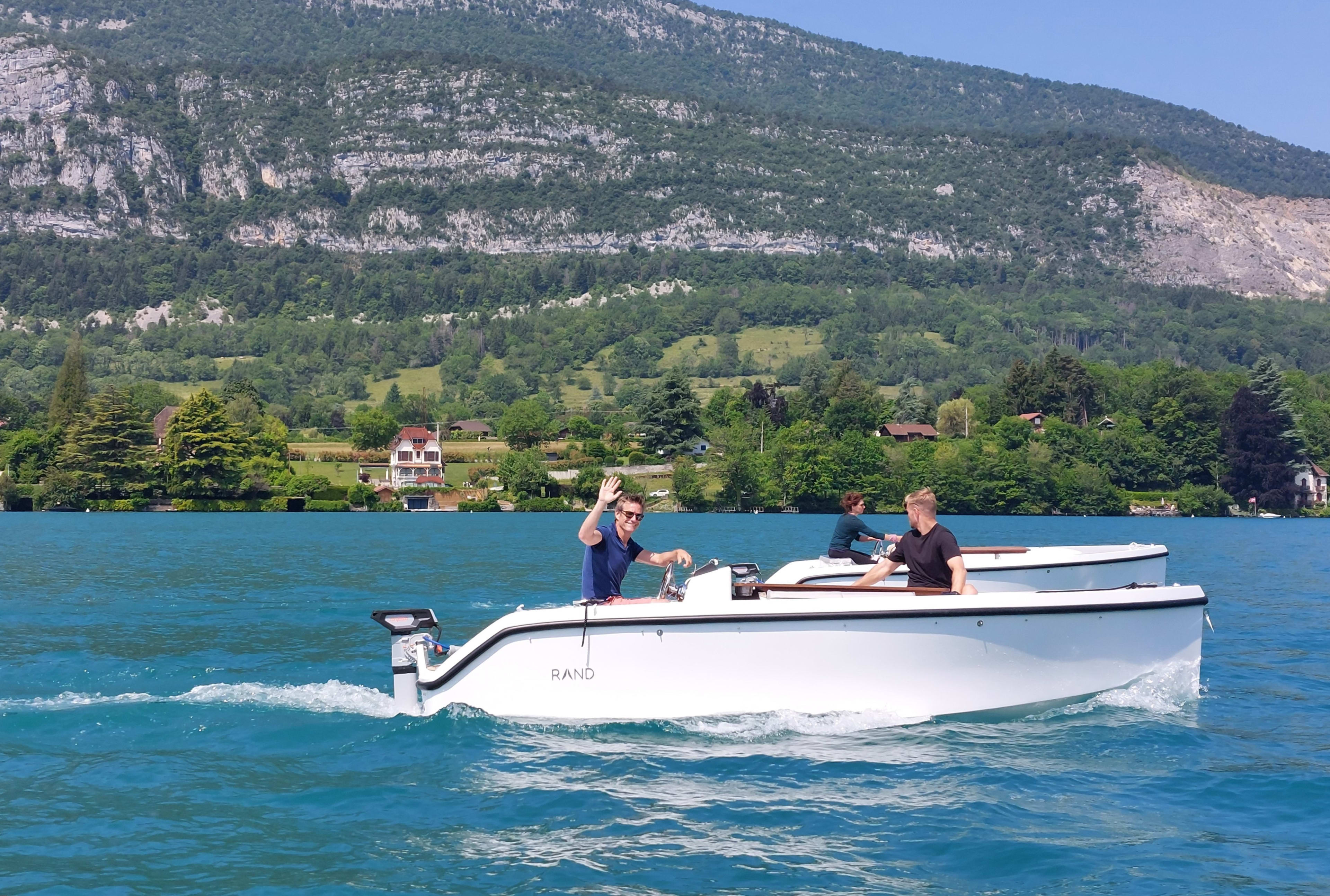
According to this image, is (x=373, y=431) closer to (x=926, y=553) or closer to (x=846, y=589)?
(x=926, y=553)

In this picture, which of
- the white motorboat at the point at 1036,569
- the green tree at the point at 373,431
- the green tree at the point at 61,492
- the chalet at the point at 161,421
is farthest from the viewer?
the green tree at the point at 373,431

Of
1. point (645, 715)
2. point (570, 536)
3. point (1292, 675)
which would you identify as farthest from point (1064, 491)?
point (645, 715)

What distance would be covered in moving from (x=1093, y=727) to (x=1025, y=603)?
4.78ft

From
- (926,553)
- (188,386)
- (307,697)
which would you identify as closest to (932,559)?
(926,553)

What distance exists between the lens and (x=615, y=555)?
11219 mm

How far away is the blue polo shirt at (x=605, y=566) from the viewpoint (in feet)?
36.1

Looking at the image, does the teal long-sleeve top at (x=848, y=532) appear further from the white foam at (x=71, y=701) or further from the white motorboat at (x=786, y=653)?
the white foam at (x=71, y=701)

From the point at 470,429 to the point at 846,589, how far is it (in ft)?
487

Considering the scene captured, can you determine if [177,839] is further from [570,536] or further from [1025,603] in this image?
[570,536]

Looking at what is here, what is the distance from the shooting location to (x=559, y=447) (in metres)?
126

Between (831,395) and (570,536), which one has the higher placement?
(831,395)

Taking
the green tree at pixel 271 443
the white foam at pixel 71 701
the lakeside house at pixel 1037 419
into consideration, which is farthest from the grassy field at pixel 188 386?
the white foam at pixel 71 701

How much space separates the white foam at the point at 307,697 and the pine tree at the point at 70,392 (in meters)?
94.4

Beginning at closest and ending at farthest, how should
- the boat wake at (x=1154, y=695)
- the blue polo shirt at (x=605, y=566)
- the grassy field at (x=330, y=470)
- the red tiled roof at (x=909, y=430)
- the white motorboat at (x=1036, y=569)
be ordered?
the blue polo shirt at (x=605, y=566) < the boat wake at (x=1154, y=695) < the white motorboat at (x=1036, y=569) < the grassy field at (x=330, y=470) < the red tiled roof at (x=909, y=430)
